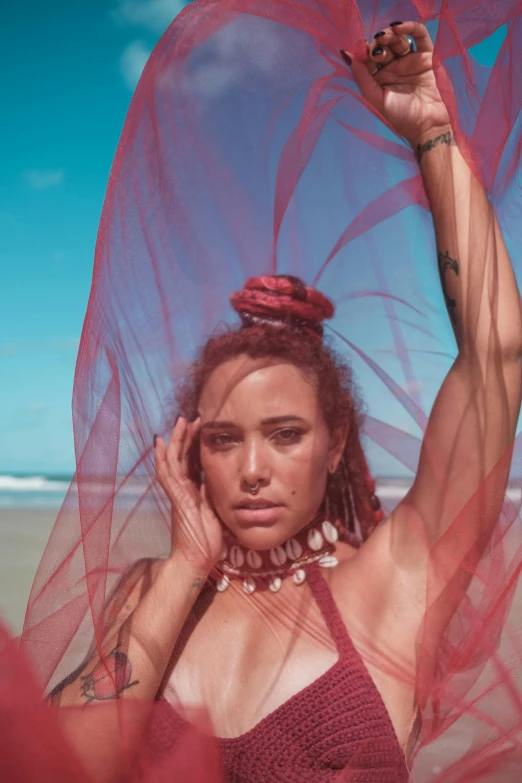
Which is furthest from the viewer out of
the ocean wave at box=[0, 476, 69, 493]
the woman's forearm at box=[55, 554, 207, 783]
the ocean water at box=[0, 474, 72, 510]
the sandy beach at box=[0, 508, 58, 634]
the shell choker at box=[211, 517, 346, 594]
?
the ocean wave at box=[0, 476, 69, 493]

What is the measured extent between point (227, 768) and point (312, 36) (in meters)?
1.66

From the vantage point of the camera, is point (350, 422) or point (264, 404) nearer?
point (264, 404)

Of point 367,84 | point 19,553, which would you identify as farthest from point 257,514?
point 19,553

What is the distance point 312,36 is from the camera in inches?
64.5

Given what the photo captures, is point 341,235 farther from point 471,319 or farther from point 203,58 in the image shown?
point 203,58

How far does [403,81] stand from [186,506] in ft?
3.67

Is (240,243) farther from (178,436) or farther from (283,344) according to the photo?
(178,436)

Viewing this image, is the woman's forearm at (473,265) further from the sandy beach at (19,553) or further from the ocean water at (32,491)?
the ocean water at (32,491)

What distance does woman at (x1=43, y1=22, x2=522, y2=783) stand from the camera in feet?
4.86

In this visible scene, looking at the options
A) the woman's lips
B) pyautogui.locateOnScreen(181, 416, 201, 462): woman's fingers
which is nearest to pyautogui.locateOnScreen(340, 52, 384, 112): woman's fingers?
pyautogui.locateOnScreen(181, 416, 201, 462): woman's fingers

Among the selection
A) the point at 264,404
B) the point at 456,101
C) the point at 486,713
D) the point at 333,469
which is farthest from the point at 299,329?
the point at 486,713

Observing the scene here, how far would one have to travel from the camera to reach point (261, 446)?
1.58 meters

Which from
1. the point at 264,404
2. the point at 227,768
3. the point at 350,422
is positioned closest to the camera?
the point at 227,768

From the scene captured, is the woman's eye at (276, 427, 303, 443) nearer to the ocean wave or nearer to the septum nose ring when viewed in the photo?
the septum nose ring
